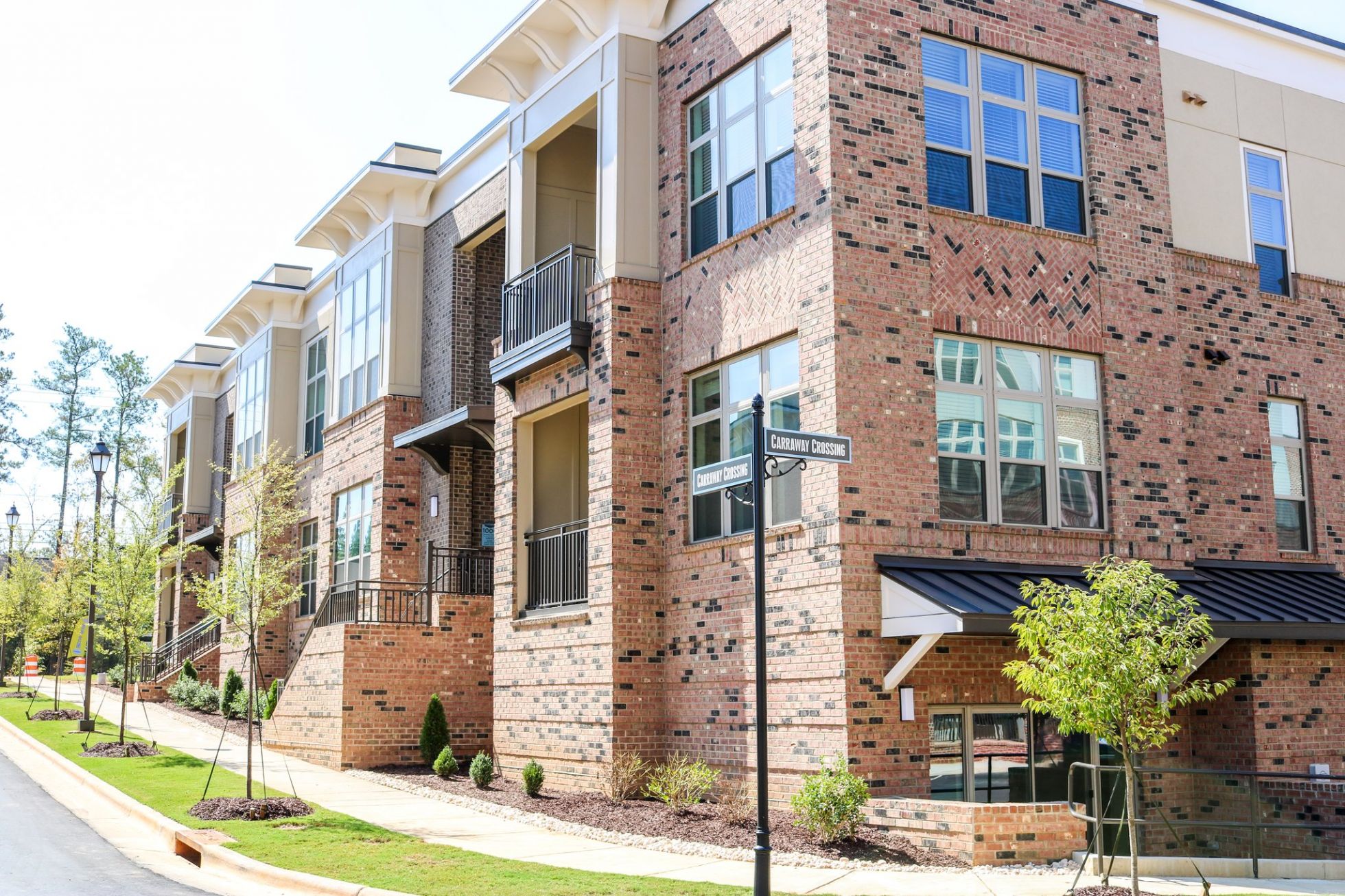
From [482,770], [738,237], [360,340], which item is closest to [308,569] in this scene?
[360,340]

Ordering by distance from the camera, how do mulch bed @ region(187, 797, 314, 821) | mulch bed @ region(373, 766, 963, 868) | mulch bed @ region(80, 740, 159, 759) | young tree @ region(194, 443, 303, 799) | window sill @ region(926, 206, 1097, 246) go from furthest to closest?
mulch bed @ region(80, 740, 159, 759)
young tree @ region(194, 443, 303, 799)
window sill @ region(926, 206, 1097, 246)
mulch bed @ region(187, 797, 314, 821)
mulch bed @ region(373, 766, 963, 868)

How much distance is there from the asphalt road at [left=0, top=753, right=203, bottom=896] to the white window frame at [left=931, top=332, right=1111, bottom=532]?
30.3 ft

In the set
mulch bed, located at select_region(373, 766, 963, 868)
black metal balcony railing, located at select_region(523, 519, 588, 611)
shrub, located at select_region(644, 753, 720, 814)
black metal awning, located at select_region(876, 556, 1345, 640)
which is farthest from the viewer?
black metal balcony railing, located at select_region(523, 519, 588, 611)

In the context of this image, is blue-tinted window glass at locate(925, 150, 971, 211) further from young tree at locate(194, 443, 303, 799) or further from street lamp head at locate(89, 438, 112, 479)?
street lamp head at locate(89, 438, 112, 479)

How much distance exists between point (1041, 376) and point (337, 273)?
18.5 m

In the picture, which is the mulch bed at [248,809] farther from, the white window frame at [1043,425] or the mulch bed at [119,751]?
the white window frame at [1043,425]

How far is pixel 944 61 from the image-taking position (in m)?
15.9

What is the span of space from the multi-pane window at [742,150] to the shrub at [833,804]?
22.5 feet

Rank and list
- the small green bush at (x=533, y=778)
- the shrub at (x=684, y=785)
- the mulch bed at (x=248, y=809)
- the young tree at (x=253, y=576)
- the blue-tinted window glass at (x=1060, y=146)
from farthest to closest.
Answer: the small green bush at (x=533, y=778), the blue-tinted window glass at (x=1060, y=146), the young tree at (x=253, y=576), the shrub at (x=684, y=785), the mulch bed at (x=248, y=809)

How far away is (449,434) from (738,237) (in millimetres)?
8963

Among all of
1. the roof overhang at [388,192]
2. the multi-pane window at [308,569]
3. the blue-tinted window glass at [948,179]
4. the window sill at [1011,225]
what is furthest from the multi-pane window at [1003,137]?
the multi-pane window at [308,569]

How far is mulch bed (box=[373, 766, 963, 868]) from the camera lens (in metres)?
12.4

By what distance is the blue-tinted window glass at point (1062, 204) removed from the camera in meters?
16.3

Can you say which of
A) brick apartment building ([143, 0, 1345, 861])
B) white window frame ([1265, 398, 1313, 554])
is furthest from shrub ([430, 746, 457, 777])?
white window frame ([1265, 398, 1313, 554])
